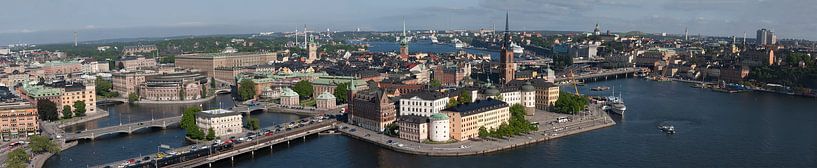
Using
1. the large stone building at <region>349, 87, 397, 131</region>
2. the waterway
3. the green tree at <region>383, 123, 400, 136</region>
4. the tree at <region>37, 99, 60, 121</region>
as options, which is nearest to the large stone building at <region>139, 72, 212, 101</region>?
the tree at <region>37, 99, 60, 121</region>

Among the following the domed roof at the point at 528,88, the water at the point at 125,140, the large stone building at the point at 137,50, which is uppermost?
the large stone building at the point at 137,50

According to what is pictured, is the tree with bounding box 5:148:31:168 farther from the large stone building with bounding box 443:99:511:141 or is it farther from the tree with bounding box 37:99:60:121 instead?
the large stone building with bounding box 443:99:511:141

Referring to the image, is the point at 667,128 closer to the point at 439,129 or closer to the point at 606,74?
the point at 439,129

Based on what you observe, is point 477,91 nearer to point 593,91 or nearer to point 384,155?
point 384,155

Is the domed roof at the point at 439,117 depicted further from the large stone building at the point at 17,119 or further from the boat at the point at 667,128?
the large stone building at the point at 17,119

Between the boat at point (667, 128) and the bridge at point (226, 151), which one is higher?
the boat at point (667, 128)

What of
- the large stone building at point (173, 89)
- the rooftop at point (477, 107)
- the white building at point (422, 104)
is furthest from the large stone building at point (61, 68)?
the rooftop at point (477, 107)

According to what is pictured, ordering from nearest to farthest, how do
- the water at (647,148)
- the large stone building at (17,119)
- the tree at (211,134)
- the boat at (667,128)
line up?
1. the water at (647,148)
2. the tree at (211,134)
3. the boat at (667,128)
4. the large stone building at (17,119)
